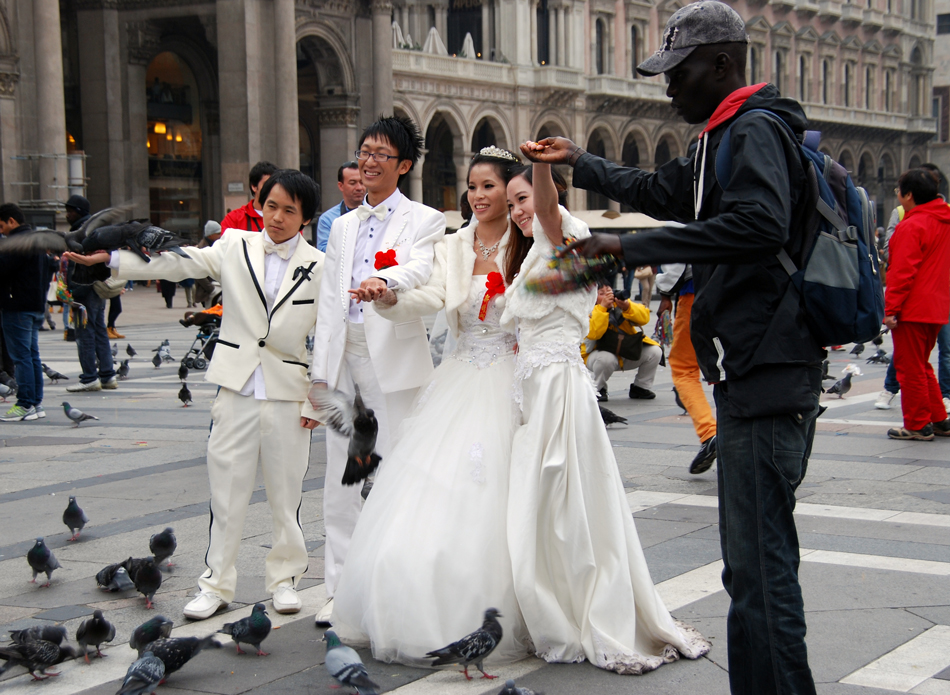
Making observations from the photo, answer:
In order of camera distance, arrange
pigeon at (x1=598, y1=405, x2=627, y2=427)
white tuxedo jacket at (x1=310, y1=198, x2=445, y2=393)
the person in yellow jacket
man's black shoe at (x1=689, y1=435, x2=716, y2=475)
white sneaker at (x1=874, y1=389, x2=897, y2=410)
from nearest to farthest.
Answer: white tuxedo jacket at (x1=310, y1=198, x2=445, y2=393), man's black shoe at (x1=689, y1=435, x2=716, y2=475), pigeon at (x1=598, y1=405, x2=627, y2=427), white sneaker at (x1=874, y1=389, x2=897, y2=410), the person in yellow jacket

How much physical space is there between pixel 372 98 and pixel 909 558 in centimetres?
2919

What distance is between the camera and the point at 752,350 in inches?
107

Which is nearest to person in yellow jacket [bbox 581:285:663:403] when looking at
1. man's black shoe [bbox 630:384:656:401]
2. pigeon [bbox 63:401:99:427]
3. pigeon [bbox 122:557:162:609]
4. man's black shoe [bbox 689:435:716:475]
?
man's black shoe [bbox 630:384:656:401]

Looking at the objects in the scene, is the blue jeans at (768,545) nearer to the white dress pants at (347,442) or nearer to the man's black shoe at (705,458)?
the white dress pants at (347,442)

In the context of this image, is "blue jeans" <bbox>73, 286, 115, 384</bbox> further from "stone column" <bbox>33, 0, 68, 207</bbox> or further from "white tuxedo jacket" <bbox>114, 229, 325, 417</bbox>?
"stone column" <bbox>33, 0, 68, 207</bbox>

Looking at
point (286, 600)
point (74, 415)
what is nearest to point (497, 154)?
point (286, 600)

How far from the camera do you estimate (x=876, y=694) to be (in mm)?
3436

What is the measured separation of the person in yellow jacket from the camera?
34.4ft

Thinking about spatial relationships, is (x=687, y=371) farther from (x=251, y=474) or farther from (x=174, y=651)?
(x=174, y=651)

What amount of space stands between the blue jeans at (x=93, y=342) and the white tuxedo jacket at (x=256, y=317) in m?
7.08

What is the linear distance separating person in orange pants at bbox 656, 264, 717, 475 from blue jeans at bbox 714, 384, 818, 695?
3767 mm

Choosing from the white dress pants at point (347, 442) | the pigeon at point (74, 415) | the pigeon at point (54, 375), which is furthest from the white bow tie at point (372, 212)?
the pigeon at point (54, 375)

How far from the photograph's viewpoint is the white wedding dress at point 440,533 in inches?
147

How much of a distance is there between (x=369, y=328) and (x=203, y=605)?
1.29 m
